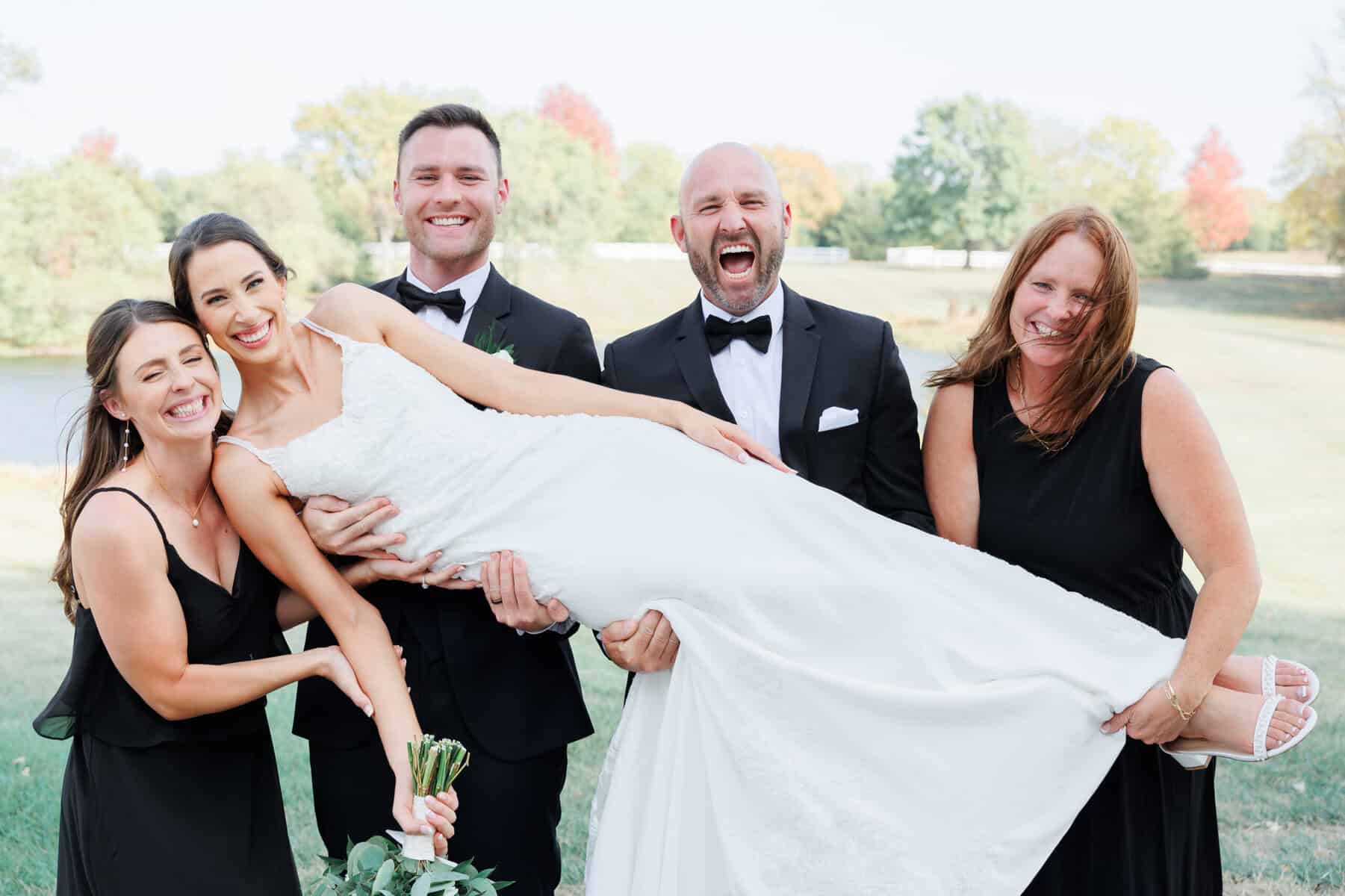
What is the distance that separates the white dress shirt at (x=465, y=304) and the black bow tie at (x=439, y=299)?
13 millimetres

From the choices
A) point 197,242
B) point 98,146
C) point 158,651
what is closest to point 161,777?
point 158,651

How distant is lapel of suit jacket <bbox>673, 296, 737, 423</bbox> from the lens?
Answer: 3.31m

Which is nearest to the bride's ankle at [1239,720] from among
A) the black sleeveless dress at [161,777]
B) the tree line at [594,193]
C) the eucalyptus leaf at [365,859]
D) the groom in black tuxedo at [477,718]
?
the groom in black tuxedo at [477,718]

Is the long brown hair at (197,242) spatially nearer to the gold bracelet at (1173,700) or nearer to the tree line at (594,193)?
the gold bracelet at (1173,700)

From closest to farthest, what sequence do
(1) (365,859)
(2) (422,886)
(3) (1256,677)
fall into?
(2) (422,886) → (1) (365,859) → (3) (1256,677)

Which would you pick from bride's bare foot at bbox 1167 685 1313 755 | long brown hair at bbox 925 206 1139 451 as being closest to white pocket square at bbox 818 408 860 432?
long brown hair at bbox 925 206 1139 451

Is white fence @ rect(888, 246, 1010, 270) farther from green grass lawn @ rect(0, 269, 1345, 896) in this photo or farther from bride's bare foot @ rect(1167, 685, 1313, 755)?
bride's bare foot @ rect(1167, 685, 1313, 755)

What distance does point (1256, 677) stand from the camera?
2811mm

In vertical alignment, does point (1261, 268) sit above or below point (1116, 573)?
above

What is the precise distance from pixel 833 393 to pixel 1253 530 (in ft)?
34.6

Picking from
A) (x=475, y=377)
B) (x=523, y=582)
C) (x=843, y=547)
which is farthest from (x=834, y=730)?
(x=475, y=377)

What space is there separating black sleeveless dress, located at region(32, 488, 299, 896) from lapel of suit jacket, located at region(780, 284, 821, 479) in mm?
1510

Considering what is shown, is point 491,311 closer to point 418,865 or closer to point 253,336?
point 253,336

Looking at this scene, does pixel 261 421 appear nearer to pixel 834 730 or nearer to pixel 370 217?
pixel 834 730
